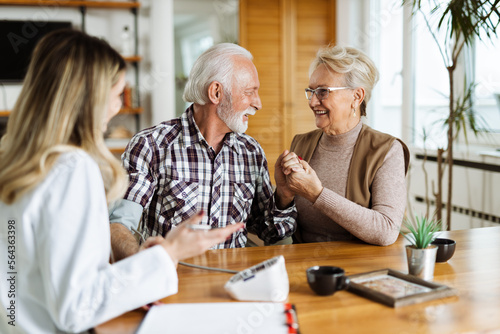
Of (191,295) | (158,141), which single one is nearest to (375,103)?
(158,141)

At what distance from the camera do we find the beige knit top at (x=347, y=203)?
5.61ft

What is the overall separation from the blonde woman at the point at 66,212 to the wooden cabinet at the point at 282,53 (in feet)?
15.3

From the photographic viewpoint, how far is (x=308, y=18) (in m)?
5.97

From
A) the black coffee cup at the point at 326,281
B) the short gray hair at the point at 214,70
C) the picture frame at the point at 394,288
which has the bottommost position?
the picture frame at the point at 394,288

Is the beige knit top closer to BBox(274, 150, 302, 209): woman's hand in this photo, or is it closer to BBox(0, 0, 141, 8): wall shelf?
BBox(274, 150, 302, 209): woman's hand

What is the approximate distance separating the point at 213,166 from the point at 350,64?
26.2 inches

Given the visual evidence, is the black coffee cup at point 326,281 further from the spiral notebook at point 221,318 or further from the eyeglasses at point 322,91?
the eyeglasses at point 322,91

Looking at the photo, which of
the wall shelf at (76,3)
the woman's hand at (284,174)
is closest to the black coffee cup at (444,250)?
the woman's hand at (284,174)

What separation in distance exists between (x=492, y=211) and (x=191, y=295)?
288cm

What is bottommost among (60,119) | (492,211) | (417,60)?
(492,211)

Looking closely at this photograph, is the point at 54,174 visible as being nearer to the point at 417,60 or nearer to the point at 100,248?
the point at 100,248

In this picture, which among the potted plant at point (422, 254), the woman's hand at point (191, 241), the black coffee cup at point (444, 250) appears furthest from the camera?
the black coffee cup at point (444, 250)

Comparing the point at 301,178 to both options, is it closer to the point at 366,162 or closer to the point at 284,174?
the point at 284,174

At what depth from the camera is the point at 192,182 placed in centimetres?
197
